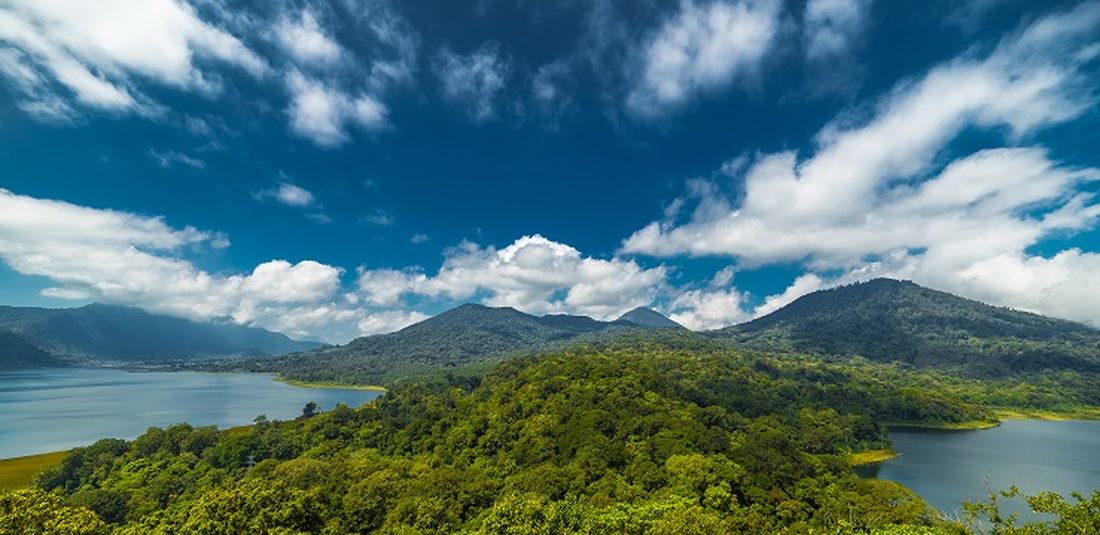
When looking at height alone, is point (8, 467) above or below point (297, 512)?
below

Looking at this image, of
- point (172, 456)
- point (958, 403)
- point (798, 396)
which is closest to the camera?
point (172, 456)

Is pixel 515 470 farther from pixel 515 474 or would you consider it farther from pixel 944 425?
pixel 944 425

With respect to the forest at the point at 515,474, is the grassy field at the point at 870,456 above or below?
below

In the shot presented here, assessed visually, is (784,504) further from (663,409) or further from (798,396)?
(798,396)

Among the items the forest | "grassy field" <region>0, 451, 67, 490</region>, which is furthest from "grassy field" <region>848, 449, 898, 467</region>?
"grassy field" <region>0, 451, 67, 490</region>

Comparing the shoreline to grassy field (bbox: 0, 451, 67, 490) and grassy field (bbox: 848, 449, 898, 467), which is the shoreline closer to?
grassy field (bbox: 848, 449, 898, 467)

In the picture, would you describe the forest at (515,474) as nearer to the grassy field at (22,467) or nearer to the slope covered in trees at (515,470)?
the slope covered in trees at (515,470)

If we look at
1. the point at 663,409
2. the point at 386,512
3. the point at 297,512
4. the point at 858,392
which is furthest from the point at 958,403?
the point at 297,512

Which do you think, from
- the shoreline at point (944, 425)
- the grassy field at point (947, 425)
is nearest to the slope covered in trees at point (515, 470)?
the shoreline at point (944, 425)
